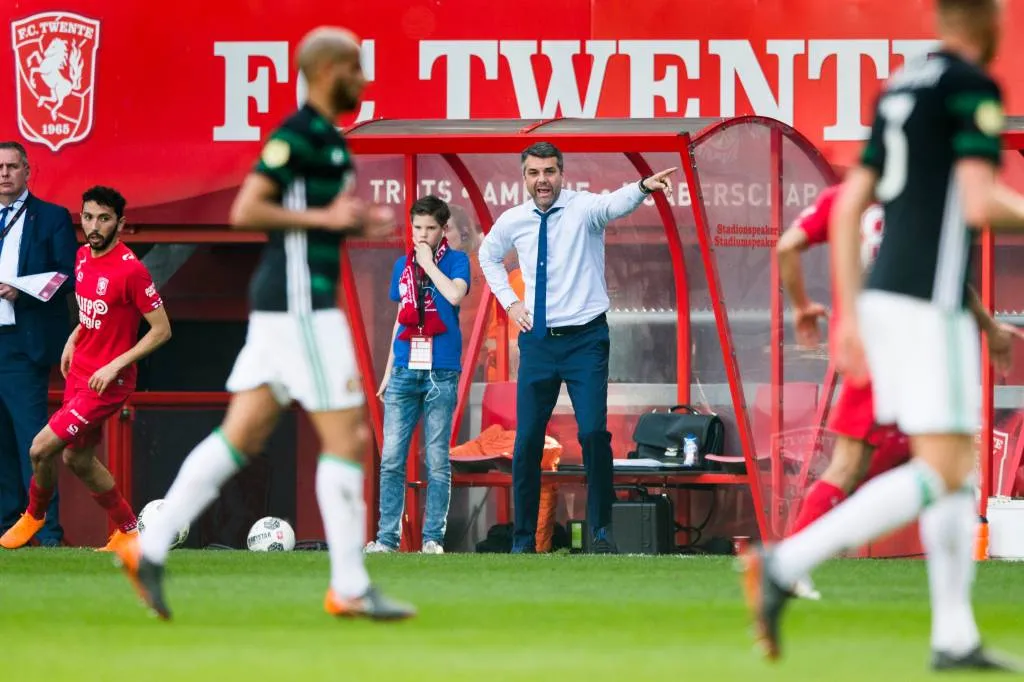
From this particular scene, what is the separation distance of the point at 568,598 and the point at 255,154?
19.2 feet

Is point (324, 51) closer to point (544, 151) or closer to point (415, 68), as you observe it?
point (544, 151)

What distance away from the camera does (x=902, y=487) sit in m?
5.12

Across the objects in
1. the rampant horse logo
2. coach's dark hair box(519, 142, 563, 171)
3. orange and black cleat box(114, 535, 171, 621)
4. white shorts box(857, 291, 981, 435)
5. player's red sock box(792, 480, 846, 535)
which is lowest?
orange and black cleat box(114, 535, 171, 621)

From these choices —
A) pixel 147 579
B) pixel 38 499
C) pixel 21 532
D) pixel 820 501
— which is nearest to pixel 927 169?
pixel 147 579

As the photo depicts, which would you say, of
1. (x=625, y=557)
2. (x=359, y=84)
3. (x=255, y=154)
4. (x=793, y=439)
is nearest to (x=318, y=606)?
(x=359, y=84)

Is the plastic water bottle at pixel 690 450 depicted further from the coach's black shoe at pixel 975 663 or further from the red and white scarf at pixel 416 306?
the coach's black shoe at pixel 975 663

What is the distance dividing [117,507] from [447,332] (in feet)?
6.76

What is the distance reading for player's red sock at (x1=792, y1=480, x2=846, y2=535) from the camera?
25.6 feet

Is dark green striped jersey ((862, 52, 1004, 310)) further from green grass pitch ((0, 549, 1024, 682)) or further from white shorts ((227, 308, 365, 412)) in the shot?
white shorts ((227, 308, 365, 412))

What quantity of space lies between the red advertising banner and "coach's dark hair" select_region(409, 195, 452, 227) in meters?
1.48

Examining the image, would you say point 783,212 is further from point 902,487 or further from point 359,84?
point 902,487

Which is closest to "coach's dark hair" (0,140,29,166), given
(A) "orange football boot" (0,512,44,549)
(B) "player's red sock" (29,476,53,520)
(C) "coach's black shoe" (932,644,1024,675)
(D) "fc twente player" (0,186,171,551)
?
(D) "fc twente player" (0,186,171,551)

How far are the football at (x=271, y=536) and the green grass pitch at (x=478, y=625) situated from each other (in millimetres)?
2090

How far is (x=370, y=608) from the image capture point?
6.45 m
